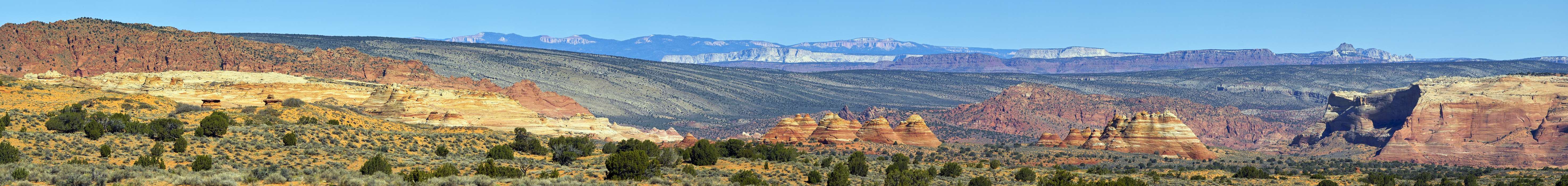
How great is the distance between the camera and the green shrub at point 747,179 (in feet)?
133

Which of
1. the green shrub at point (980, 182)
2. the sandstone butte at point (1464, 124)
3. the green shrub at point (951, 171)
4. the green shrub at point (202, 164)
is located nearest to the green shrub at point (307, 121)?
the green shrub at point (202, 164)

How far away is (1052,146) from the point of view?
90938 mm

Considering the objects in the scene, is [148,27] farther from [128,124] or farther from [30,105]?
[128,124]

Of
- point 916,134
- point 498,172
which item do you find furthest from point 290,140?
point 916,134

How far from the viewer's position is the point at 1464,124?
418ft

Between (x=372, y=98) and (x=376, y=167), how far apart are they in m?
47.1

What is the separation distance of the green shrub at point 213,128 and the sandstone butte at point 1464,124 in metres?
90.0

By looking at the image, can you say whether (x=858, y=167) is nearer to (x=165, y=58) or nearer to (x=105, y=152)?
(x=105, y=152)

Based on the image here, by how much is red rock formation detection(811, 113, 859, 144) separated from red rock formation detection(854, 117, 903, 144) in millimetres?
618

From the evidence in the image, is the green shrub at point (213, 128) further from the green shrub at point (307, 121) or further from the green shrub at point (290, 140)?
the green shrub at point (307, 121)

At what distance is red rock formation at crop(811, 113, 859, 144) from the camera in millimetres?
84125

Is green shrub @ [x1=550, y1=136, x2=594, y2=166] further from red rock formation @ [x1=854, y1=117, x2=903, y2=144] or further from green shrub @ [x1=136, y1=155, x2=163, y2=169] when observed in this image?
red rock formation @ [x1=854, y1=117, x2=903, y2=144]

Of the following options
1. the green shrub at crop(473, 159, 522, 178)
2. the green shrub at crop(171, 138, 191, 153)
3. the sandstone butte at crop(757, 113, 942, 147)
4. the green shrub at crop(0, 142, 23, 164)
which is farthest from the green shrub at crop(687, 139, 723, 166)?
the sandstone butte at crop(757, 113, 942, 147)

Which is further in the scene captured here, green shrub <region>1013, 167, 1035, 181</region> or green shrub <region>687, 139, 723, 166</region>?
green shrub <region>1013, 167, 1035, 181</region>
